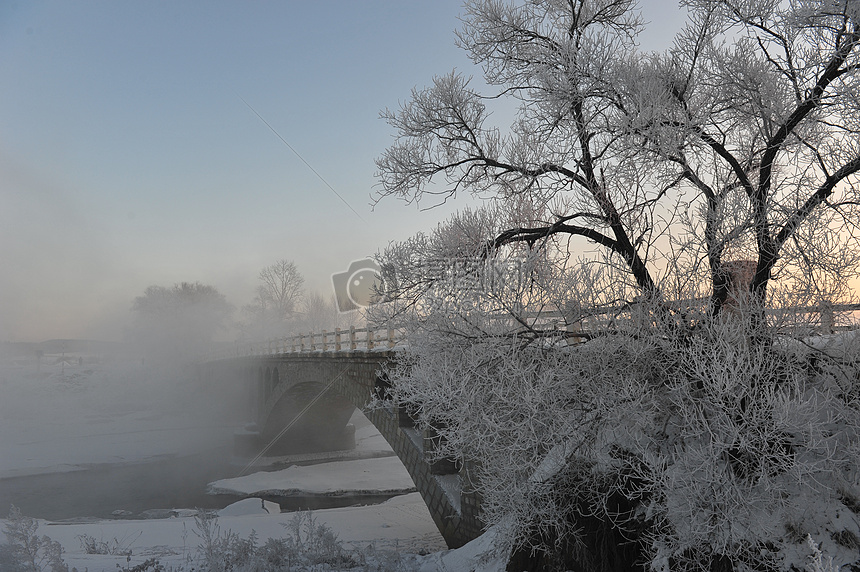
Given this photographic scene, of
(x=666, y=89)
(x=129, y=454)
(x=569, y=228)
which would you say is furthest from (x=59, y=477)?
(x=666, y=89)

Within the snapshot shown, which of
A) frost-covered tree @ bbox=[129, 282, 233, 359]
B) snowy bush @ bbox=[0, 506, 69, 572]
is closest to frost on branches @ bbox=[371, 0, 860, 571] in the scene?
snowy bush @ bbox=[0, 506, 69, 572]

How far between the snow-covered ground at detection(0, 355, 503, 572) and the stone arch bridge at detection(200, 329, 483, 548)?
1088 millimetres

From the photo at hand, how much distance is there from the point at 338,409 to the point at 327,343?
9271 mm

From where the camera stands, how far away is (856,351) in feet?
17.0

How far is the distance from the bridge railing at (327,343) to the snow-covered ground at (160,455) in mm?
4183

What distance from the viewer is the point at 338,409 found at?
28.4 m

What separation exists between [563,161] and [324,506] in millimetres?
14763

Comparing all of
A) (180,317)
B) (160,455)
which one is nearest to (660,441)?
(160,455)

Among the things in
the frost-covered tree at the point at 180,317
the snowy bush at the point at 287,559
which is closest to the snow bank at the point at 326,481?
the snowy bush at the point at 287,559

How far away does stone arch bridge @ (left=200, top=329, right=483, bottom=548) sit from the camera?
34.4 ft

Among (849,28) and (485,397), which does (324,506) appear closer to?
(485,397)

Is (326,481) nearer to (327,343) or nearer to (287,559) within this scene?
(327,343)

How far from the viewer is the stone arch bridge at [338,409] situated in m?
10.5

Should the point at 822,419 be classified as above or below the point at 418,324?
below
